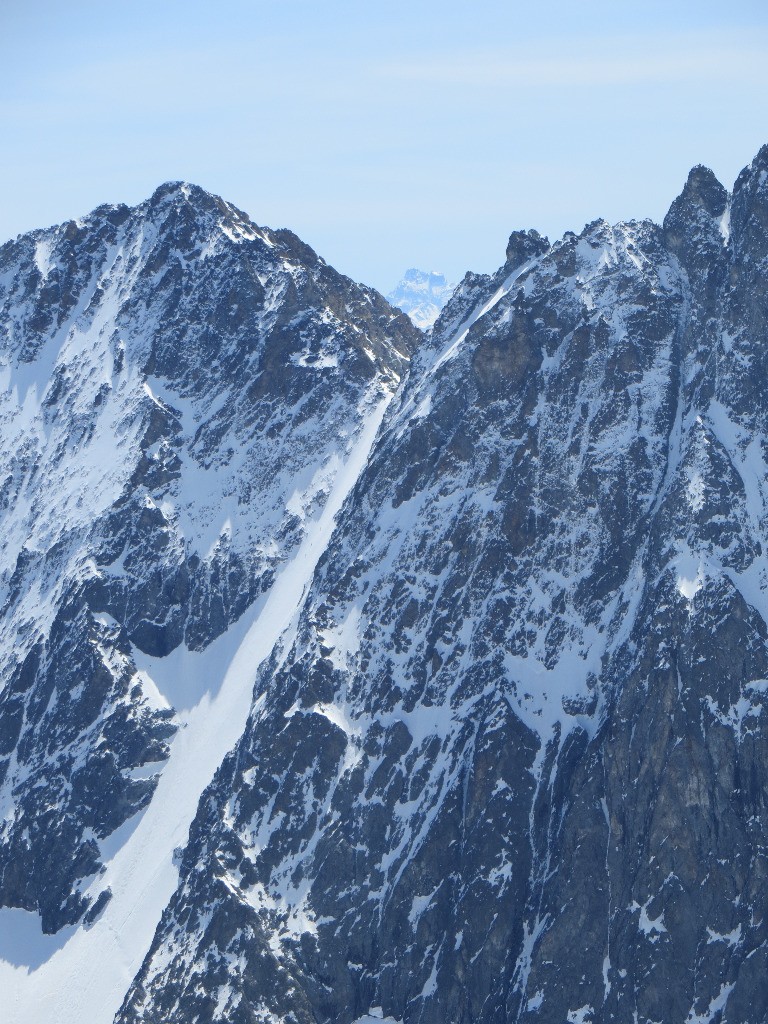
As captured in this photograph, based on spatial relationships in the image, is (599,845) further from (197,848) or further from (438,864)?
(197,848)

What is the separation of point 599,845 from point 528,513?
37525 mm

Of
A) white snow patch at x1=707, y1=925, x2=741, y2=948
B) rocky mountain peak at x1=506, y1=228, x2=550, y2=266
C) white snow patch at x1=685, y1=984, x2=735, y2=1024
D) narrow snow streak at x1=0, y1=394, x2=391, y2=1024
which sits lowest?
white snow patch at x1=685, y1=984, x2=735, y2=1024

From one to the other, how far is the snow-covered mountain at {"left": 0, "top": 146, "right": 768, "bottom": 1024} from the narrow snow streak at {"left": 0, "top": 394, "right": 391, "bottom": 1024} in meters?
0.39

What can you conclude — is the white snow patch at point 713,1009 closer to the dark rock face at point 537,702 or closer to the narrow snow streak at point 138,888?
the dark rock face at point 537,702

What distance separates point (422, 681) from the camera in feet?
560

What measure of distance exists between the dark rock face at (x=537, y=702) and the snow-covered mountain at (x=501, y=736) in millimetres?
309

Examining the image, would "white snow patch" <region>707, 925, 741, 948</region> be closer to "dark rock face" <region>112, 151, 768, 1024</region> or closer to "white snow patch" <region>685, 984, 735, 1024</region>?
"dark rock face" <region>112, 151, 768, 1024</region>

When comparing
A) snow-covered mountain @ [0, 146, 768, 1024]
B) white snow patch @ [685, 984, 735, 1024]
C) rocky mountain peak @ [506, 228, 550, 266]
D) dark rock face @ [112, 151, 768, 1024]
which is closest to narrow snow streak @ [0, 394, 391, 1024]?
snow-covered mountain @ [0, 146, 768, 1024]

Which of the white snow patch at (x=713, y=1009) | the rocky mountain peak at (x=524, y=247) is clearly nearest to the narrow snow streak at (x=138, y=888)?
the rocky mountain peak at (x=524, y=247)

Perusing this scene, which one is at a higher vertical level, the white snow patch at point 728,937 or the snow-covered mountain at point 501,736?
the snow-covered mountain at point 501,736

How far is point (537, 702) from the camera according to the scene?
162m

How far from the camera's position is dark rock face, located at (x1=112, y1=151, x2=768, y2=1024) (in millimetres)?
146875

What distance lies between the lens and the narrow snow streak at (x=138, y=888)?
17525 centimetres

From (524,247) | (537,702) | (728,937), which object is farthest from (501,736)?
(524,247)
